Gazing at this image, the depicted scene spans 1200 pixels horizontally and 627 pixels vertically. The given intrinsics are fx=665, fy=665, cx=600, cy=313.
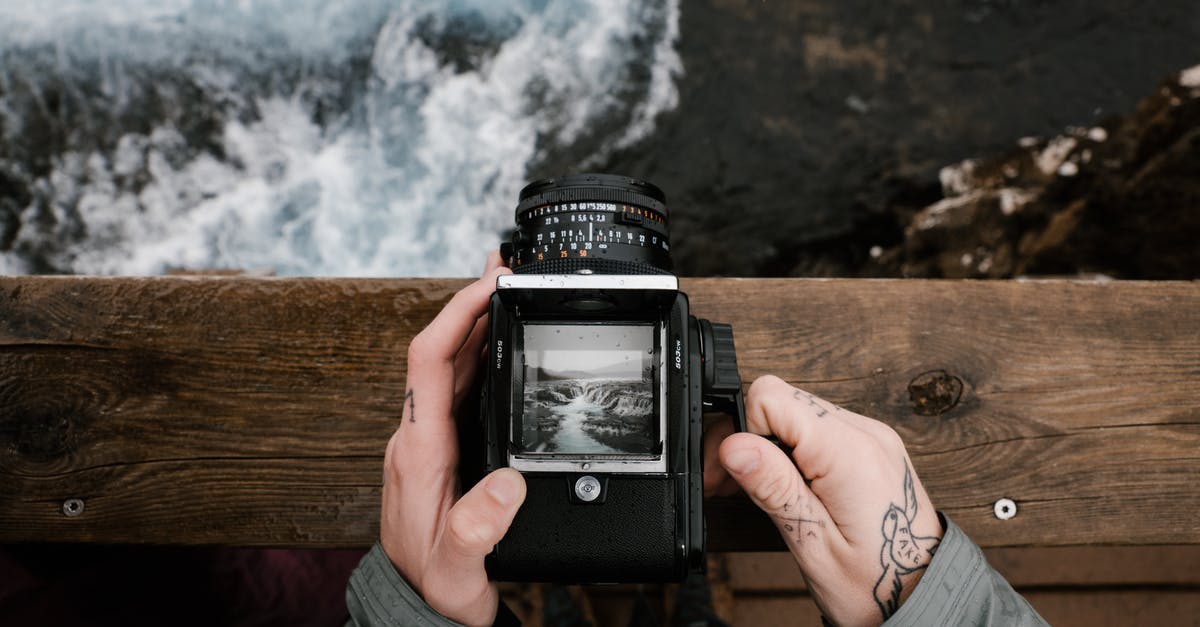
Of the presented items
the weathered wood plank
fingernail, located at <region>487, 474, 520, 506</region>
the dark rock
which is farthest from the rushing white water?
fingernail, located at <region>487, 474, 520, 506</region>

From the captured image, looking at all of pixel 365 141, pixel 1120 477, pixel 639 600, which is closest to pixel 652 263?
pixel 1120 477

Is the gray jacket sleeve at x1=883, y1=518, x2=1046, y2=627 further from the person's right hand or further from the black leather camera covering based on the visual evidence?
the black leather camera covering

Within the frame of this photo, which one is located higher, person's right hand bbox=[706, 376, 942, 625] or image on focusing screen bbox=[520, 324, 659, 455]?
Answer: image on focusing screen bbox=[520, 324, 659, 455]

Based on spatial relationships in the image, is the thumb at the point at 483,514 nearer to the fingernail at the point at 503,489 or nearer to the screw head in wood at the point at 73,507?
the fingernail at the point at 503,489

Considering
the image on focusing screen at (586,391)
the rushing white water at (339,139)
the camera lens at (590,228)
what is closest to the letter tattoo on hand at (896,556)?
the image on focusing screen at (586,391)

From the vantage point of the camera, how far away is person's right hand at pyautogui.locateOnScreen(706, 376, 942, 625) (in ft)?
2.51

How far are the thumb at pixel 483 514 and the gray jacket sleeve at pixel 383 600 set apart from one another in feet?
A: 0.41

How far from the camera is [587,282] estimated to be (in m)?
0.72

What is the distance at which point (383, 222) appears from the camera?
8.52 feet

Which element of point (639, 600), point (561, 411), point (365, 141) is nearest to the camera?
point (561, 411)

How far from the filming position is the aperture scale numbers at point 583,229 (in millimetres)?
828

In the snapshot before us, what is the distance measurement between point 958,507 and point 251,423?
1.17 meters

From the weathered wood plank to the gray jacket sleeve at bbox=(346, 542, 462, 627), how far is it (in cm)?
28

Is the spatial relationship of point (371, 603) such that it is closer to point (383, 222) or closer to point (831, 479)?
point (831, 479)
